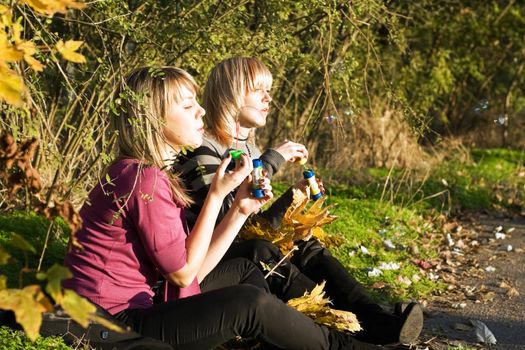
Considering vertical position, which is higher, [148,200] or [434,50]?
[148,200]

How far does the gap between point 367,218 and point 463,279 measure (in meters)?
1.22

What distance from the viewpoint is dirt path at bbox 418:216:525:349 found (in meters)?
4.32

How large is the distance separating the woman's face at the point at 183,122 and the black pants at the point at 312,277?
2.44 feet

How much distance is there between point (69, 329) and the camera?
3.19 m

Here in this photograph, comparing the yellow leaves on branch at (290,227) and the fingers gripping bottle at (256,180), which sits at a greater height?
the fingers gripping bottle at (256,180)

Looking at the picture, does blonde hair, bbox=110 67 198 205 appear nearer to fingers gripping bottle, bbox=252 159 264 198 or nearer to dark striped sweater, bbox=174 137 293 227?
fingers gripping bottle, bbox=252 159 264 198

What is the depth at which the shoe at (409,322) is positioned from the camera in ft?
12.1

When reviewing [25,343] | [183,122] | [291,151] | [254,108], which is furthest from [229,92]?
[25,343]

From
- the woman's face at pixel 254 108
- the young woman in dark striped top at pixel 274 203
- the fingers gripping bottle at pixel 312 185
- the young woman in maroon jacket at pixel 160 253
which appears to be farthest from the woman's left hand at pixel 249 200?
the woman's face at pixel 254 108

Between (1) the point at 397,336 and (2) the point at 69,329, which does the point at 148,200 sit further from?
(1) the point at 397,336

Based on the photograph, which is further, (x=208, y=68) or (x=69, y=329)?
(x=208, y=68)

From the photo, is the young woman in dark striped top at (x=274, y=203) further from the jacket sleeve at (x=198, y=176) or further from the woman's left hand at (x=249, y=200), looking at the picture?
the woman's left hand at (x=249, y=200)

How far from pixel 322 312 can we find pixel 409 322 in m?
0.36

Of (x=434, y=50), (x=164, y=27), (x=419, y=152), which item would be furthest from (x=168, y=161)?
(x=434, y=50)
